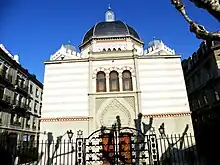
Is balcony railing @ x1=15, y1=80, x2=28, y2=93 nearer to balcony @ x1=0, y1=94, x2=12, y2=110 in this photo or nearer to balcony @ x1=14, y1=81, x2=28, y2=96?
balcony @ x1=14, y1=81, x2=28, y2=96

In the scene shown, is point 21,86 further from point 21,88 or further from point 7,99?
point 7,99

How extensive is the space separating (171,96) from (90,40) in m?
9.91

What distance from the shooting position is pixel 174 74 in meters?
14.4

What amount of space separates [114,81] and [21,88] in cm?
1452

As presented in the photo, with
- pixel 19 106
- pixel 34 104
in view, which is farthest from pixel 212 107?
pixel 34 104

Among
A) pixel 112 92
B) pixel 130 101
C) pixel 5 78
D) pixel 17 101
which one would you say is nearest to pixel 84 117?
pixel 112 92

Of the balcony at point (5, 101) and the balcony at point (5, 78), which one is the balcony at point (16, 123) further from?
the balcony at point (5, 78)

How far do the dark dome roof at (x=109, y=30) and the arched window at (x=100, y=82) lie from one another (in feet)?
20.4

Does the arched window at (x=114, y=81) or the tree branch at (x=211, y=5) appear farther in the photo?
the arched window at (x=114, y=81)

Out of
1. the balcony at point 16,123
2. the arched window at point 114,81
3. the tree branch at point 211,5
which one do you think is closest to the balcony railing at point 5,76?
the balcony at point 16,123

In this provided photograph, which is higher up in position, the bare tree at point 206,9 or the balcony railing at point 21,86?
the balcony railing at point 21,86

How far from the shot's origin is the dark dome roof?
19.4 meters

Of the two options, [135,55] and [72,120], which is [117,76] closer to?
[135,55]

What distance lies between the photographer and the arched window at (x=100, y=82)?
1430cm
